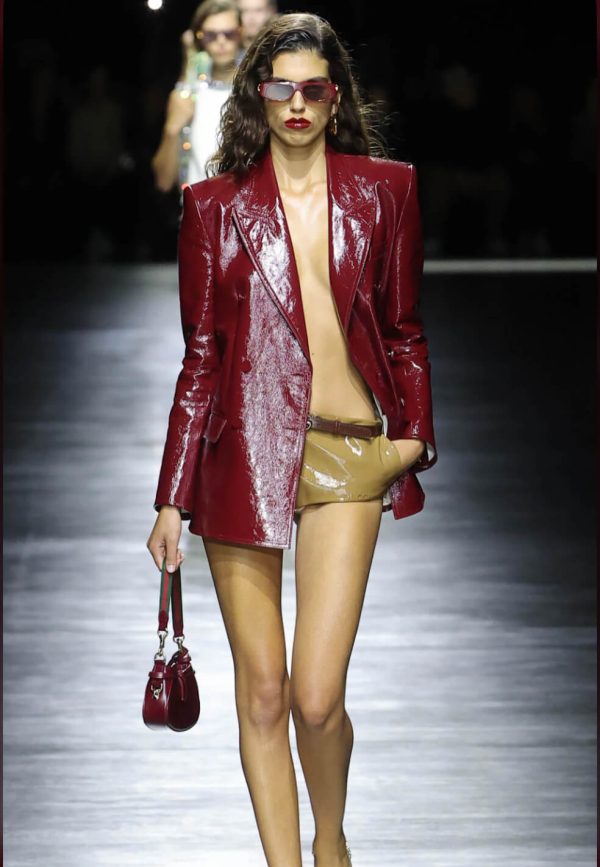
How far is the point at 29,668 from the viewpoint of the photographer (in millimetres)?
6133

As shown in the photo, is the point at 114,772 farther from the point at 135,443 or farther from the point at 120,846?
the point at 135,443

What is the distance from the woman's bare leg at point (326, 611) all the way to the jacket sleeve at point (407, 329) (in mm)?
175

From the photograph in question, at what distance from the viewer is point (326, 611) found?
4035 mm

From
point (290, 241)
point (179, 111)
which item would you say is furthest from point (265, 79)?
point (179, 111)

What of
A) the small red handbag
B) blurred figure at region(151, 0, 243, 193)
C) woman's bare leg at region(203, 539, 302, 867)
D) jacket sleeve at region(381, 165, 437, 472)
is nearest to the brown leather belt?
jacket sleeve at region(381, 165, 437, 472)

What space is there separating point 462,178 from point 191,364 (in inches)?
682

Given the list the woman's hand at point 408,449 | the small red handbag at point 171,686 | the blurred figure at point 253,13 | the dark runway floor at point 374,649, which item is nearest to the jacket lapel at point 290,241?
the woman's hand at point 408,449

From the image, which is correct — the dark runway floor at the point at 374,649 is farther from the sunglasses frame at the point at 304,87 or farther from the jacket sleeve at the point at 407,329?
the sunglasses frame at the point at 304,87

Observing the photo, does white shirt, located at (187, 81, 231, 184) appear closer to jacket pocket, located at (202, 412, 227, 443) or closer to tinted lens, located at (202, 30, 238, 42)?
tinted lens, located at (202, 30, 238, 42)

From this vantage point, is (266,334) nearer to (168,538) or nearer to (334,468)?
(334,468)

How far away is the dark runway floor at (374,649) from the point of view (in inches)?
189

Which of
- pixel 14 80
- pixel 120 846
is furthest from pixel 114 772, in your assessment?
pixel 14 80

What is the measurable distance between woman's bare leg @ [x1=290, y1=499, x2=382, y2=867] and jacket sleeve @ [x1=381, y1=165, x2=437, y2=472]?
175mm

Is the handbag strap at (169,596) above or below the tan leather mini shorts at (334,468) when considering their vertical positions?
below
